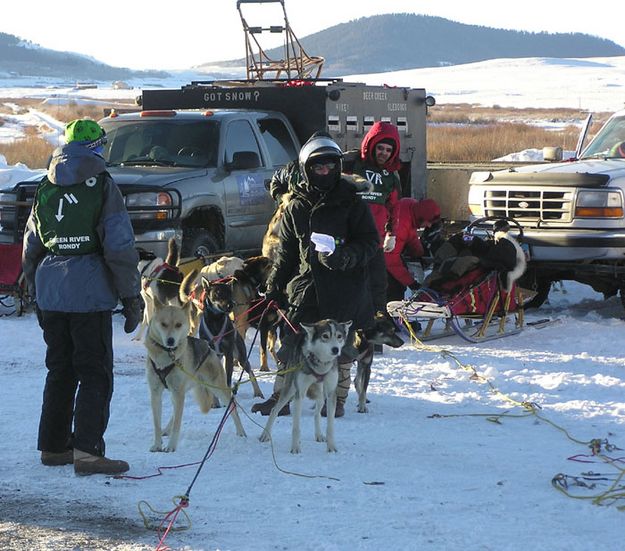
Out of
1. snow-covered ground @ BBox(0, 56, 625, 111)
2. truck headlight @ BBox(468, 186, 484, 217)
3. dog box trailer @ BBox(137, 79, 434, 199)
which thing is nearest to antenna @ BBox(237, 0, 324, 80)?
dog box trailer @ BBox(137, 79, 434, 199)

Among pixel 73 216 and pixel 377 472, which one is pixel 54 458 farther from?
pixel 377 472

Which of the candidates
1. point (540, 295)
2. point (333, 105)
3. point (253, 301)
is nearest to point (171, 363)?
point (253, 301)

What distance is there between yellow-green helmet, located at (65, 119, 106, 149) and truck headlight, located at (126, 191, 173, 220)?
4.24 m

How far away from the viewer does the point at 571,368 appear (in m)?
8.38

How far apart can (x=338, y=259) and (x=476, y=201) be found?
5.04m

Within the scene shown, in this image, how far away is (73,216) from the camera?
17.6 ft

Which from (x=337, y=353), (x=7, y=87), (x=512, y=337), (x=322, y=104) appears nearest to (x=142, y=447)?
(x=337, y=353)

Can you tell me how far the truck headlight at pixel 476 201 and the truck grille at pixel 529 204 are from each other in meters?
0.06

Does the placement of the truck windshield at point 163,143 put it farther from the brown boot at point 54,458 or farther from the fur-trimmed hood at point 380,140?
A: the brown boot at point 54,458

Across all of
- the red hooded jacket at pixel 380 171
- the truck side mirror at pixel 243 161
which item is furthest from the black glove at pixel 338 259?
the truck side mirror at pixel 243 161

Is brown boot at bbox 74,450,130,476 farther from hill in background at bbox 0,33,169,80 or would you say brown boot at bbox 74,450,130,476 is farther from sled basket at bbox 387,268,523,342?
hill in background at bbox 0,33,169,80

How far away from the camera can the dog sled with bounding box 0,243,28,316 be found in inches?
403

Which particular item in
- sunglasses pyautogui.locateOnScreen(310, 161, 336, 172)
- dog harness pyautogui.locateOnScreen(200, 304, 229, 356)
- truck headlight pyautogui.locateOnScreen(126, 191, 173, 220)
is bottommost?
dog harness pyautogui.locateOnScreen(200, 304, 229, 356)

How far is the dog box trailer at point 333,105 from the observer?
11867mm
